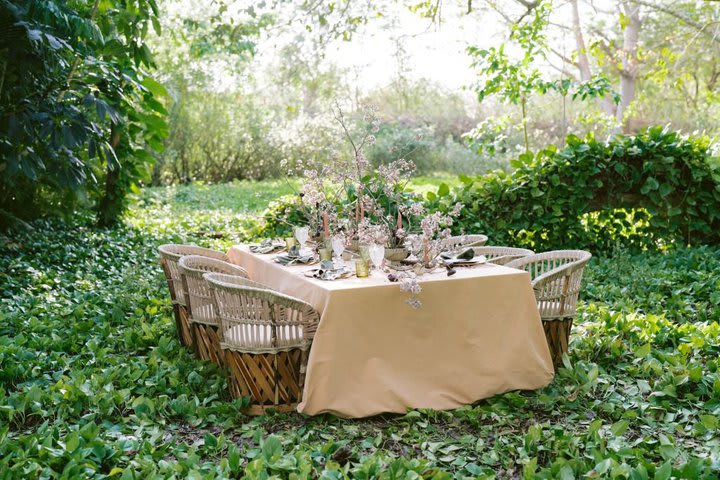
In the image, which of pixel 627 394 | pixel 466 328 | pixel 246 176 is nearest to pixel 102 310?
pixel 466 328

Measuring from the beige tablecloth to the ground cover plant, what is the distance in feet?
0.36

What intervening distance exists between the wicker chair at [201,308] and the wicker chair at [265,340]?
0.36 m

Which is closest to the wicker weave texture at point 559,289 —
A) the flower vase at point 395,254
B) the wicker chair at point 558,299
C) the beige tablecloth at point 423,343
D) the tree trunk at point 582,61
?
the wicker chair at point 558,299

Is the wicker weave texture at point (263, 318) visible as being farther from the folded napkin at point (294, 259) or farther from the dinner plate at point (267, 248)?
the dinner plate at point (267, 248)

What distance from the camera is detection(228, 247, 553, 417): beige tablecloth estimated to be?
3.03 meters

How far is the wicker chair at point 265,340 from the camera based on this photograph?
10.1ft

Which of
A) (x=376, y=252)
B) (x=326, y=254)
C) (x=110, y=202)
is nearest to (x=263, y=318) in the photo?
(x=376, y=252)

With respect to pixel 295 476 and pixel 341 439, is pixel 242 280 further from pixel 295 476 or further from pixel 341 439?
pixel 295 476

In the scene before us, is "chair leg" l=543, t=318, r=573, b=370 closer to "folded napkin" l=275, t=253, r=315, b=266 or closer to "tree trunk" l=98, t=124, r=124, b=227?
"folded napkin" l=275, t=253, r=315, b=266

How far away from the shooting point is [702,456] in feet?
8.80

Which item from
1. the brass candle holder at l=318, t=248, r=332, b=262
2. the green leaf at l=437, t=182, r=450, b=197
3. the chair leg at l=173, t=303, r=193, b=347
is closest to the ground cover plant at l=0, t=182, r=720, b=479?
the chair leg at l=173, t=303, r=193, b=347

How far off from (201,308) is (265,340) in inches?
28.5

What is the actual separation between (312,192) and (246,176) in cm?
1285

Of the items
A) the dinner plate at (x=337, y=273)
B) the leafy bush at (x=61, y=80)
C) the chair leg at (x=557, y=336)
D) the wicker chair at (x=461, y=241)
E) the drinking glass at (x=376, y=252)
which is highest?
the leafy bush at (x=61, y=80)
